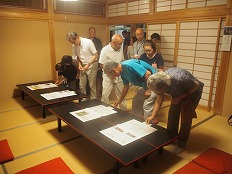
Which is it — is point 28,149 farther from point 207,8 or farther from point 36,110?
point 207,8

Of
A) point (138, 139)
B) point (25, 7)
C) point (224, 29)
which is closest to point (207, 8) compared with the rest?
point (224, 29)

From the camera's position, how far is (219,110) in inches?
137

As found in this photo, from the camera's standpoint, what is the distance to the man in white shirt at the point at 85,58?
12.3ft

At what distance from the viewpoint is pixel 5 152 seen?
2270mm

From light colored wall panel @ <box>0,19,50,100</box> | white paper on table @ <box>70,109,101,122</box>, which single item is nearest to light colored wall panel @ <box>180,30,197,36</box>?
white paper on table @ <box>70,109,101,122</box>

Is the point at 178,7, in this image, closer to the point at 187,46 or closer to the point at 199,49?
the point at 187,46

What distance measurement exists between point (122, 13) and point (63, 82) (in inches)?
98.0

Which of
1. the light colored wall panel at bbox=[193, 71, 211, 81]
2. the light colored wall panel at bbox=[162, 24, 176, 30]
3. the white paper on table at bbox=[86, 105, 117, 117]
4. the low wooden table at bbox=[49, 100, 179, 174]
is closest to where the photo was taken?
the low wooden table at bbox=[49, 100, 179, 174]

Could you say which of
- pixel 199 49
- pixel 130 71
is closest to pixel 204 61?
pixel 199 49

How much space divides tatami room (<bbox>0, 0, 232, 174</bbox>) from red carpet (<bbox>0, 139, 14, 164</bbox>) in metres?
0.05

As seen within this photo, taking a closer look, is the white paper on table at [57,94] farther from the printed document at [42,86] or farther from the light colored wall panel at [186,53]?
the light colored wall panel at [186,53]

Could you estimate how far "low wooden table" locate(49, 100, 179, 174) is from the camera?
1.69 metres

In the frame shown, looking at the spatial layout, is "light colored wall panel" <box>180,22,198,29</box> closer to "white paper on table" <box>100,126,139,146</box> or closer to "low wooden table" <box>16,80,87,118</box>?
"low wooden table" <box>16,80,87,118</box>

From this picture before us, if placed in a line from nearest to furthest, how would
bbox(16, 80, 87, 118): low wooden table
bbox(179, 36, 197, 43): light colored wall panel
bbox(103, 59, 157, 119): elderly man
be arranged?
bbox(103, 59, 157, 119): elderly man, bbox(16, 80, 87, 118): low wooden table, bbox(179, 36, 197, 43): light colored wall panel
